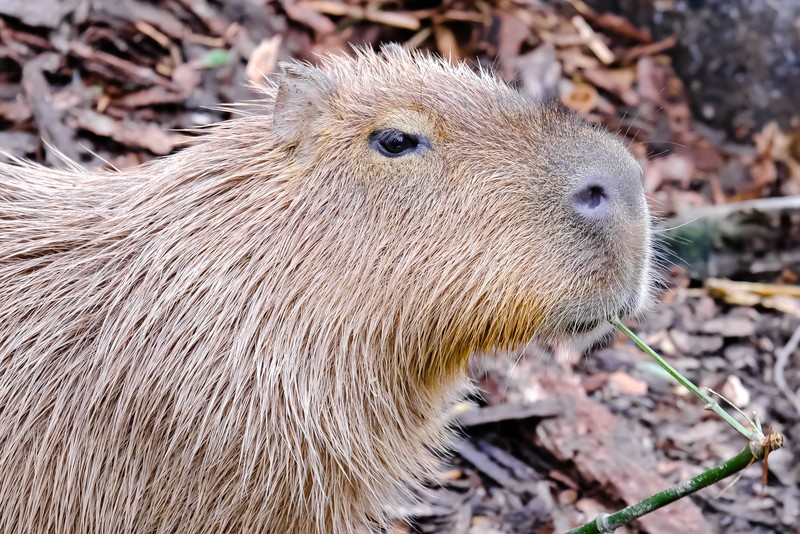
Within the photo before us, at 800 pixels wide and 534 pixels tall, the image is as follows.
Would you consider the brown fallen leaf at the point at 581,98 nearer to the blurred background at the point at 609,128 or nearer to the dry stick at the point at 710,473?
the blurred background at the point at 609,128

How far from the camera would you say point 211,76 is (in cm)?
535

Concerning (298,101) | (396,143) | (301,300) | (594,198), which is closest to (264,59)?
(298,101)

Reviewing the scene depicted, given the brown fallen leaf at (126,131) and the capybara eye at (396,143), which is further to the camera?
the brown fallen leaf at (126,131)

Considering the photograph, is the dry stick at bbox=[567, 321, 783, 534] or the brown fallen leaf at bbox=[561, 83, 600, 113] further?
the brown fallen leaf at bbox=[561, 83, 600, 113]

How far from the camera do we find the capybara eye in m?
2.85

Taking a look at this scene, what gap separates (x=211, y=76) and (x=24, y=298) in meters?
2.69

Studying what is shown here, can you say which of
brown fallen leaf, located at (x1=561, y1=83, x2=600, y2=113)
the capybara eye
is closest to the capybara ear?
the capybara eye

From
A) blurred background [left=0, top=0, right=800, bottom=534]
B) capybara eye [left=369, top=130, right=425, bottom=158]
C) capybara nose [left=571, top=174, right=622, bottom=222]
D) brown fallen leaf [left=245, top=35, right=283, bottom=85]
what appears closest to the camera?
capybara nose [left=571, top=174, right=622, bottom=222]

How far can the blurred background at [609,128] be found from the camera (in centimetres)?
413

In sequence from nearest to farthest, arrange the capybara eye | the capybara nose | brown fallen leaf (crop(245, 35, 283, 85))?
the capybara nose → the capybara eye → brown fallen leaf (crop(245, 35, 283, 85))

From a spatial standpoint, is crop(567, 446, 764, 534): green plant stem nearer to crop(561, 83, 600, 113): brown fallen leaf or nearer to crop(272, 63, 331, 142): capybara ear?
crop(272, 63, 331, 142): capybara ear

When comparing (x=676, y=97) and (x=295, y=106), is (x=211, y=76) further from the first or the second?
(x=676, y=97)

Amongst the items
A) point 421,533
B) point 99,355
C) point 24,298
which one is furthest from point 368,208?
point 421,533

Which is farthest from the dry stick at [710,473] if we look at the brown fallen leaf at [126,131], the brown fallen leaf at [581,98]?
the brown fallen leaf at [581,98]
